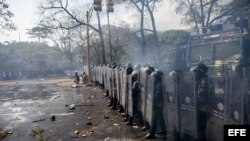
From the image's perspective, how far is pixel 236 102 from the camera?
3600 millimetres

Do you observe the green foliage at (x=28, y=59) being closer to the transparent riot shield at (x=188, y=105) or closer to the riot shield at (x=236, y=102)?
the transparent riot shield at (x=188, y=105)

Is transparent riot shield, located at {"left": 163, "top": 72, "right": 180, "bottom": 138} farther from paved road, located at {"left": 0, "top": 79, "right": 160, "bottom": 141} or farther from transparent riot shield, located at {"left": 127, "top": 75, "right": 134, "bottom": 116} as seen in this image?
transparent riot shield, located at {"left": 127, "top": 75, "right": 134, "bottom": 116}

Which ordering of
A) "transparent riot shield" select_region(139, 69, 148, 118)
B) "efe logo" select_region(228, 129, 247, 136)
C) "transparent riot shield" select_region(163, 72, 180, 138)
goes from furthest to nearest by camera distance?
1. "transparent riot shield" select_region(139, 69, 148, 118)
2. "transparent riot shield" select_region(163, 72, 180, 138)
3. "efe logo" select_region(228, 129, 247, 136)

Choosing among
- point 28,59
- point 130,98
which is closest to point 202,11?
point 130,98

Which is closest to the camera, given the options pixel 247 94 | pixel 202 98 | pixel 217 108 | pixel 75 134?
pixel 247 94

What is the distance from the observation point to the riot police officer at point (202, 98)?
4430 mm

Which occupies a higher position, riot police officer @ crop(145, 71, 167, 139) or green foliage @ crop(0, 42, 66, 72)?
green foliage @ crop(0, 42, 66, 72)

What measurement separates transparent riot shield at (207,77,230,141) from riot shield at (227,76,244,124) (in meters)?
0.10

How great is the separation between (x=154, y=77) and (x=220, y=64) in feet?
21.8

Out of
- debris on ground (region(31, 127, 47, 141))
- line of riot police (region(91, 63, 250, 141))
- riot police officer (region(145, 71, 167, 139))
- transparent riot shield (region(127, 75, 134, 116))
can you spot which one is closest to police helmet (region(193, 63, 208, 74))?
line of riot police (region(91, 63, 250, 141))

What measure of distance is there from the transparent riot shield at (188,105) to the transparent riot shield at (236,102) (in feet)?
2.68

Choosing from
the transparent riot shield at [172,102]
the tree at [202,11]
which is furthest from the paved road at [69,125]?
the tree at [202,11]

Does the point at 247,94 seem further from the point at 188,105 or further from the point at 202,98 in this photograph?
the point at 188,105

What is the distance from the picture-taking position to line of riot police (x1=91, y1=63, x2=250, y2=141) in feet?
12.0
